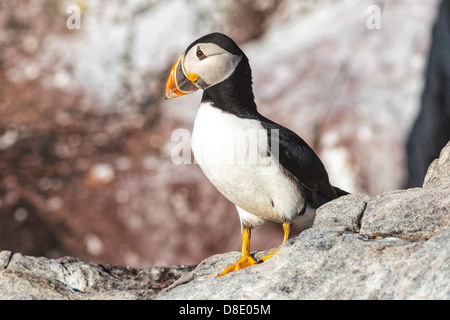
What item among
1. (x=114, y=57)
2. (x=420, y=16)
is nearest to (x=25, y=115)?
(x=114, y=57)

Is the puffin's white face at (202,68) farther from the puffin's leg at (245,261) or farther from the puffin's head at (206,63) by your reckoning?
the puffin's leg at (245,261)

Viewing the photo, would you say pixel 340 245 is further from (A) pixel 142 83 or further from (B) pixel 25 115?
(B) pixel 25 115

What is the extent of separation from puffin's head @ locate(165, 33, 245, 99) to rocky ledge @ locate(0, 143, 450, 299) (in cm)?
157

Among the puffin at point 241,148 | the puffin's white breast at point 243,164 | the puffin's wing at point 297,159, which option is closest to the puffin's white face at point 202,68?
the puffin at point 241,148

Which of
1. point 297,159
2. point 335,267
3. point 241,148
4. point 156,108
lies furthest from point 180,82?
point 156,108

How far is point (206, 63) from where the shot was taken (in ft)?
20.0

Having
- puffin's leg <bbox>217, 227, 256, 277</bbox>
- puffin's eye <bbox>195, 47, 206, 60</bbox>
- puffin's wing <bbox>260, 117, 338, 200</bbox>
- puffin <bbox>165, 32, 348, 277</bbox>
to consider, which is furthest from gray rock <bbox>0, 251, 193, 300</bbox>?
puffin's eye <bbox>195, 47, 206, 60</bbox>

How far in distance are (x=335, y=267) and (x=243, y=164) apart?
1.58m

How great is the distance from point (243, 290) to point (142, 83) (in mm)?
9325

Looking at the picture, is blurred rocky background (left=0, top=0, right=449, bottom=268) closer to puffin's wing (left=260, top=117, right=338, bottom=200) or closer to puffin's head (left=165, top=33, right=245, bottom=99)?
puffin's wing (left=260, top=117, right=338, bottom=200)

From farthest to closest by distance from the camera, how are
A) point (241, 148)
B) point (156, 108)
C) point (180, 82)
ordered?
point (156, 108) → point (180, 82) → point (241, 148)

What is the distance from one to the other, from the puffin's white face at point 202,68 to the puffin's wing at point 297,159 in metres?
0.59

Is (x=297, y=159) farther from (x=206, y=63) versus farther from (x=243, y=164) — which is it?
(x=206, y=63)

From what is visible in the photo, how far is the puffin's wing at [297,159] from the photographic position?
6.06m
